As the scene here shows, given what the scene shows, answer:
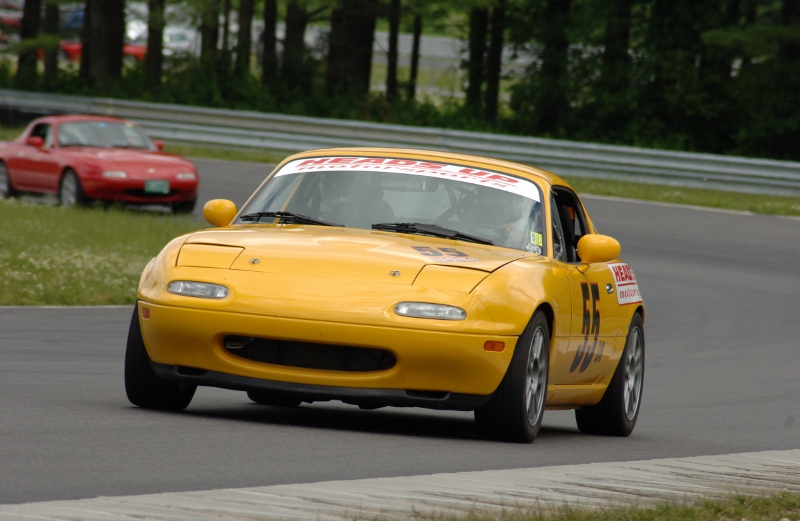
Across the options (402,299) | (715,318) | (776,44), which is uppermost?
(776,44)

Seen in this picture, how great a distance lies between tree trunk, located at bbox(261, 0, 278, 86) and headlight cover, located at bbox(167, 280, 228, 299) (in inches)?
1246

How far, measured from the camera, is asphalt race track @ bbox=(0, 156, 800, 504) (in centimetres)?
534

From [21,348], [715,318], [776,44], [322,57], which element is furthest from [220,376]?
[322,57]

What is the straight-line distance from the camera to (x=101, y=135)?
858 inches

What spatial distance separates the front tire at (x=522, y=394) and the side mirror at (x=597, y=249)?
780 mm

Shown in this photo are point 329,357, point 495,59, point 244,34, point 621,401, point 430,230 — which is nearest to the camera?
point 329,357

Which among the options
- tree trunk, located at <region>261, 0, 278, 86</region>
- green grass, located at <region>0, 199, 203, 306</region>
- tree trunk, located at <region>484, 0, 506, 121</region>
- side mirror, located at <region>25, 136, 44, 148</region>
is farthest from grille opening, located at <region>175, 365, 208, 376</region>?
tree trunk, located at <region>484, 0, 506, 121</region>

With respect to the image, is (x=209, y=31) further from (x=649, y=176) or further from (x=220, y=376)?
(x=220, y=376)

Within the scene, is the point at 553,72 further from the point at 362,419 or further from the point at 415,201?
the point at 362,419

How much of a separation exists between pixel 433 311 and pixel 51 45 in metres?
36.7

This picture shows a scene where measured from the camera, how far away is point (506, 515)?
4.65m

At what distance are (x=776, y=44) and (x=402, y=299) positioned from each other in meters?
28.6

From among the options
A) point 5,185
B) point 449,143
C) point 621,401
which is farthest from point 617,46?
point 621,401

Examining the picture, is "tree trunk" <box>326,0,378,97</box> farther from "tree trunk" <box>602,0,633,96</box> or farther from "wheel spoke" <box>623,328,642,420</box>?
"wheel spoke" <box>623,328,642,420</box>
